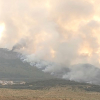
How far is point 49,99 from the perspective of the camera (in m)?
145

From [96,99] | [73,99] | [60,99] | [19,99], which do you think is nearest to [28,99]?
[19,99]

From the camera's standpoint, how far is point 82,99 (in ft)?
489

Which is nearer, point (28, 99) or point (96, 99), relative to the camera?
point (28, 99)

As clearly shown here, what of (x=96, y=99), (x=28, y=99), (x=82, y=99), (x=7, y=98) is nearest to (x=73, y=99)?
(x=82, y=99)

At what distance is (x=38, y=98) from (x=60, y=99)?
14.6 metres

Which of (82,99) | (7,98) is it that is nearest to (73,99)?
(82,99)

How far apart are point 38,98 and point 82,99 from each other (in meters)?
29.6

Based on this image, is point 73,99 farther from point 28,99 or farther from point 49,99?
point 28,99

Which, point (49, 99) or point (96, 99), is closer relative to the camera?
point (49, 99)

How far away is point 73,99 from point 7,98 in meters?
43.0

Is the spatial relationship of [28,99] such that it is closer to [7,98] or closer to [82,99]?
[7,98]

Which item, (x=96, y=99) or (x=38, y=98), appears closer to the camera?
(x=38, y=98)

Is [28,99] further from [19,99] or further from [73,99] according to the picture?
[73,99]

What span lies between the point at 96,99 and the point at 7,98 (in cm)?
6156
